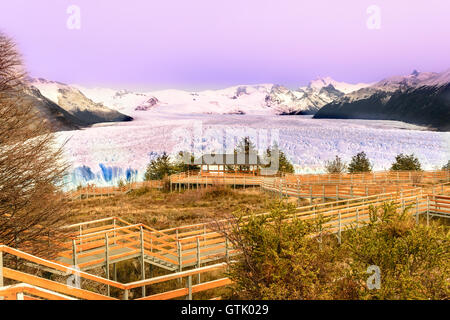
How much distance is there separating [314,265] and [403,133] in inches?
3011

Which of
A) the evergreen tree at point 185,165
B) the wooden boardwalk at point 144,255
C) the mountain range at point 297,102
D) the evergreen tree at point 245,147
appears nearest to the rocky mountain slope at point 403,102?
Result: the mountain range at point 297,102

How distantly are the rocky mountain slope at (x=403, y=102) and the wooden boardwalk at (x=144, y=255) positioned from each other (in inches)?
1756

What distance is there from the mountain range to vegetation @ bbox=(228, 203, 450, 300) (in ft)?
206

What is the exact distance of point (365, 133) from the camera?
253 feet

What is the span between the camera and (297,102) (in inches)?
3792

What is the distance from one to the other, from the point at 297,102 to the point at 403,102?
23.2 meters

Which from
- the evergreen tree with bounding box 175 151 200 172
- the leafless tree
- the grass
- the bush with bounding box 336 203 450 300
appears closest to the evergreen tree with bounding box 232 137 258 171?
the evergreen tree with bounding box 175 151 200 172

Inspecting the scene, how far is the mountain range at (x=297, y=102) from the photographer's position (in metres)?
72.3

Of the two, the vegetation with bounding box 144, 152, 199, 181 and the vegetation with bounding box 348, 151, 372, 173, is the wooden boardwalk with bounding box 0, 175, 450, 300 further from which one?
the vegetation with bounding box 144, 152, 199, 181

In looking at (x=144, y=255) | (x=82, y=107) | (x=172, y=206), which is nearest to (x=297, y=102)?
(x=82, y=107)

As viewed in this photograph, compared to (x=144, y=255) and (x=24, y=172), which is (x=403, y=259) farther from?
(x=24, y=172)

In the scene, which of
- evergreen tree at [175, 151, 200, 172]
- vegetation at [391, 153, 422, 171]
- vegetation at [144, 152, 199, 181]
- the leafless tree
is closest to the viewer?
the leafless tree

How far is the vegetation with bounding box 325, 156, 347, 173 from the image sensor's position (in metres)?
64.8

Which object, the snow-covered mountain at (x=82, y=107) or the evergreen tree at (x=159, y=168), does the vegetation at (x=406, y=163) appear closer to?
the evergreen tree at (x=159, y=168)
